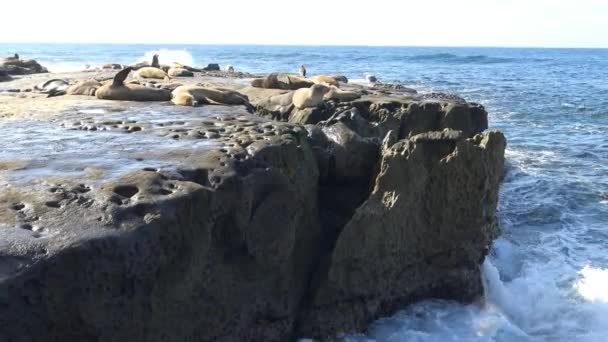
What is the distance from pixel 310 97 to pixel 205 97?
67.3 inches

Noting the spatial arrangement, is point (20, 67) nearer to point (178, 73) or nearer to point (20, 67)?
point (20, 67)

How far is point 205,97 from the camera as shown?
10312 millimetres

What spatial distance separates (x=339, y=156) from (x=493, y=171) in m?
1.94

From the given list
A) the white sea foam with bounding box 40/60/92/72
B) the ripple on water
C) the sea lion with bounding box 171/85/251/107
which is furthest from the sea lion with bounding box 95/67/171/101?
the white sea foam with bounding box 40/60/92/72

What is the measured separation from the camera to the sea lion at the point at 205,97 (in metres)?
10.1

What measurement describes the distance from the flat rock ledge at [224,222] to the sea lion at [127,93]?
2.16ft

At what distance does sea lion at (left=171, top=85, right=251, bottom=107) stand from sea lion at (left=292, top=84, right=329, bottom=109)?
2.77 ft

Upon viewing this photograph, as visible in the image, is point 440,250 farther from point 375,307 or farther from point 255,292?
point 255,292

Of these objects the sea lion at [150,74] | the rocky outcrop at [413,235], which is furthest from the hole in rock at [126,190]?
the sea lion at [150,74]

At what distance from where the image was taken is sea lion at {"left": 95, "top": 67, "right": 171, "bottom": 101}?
416 inches

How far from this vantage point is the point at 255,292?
20.3ft

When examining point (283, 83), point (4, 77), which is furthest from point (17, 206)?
point (4, 77)

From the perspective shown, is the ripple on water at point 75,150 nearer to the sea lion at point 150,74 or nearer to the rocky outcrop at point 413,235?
the rocky outcrop at point 413,235

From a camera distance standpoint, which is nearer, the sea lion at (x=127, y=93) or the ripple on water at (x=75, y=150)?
the ripple on water at (x=75, y=150)
